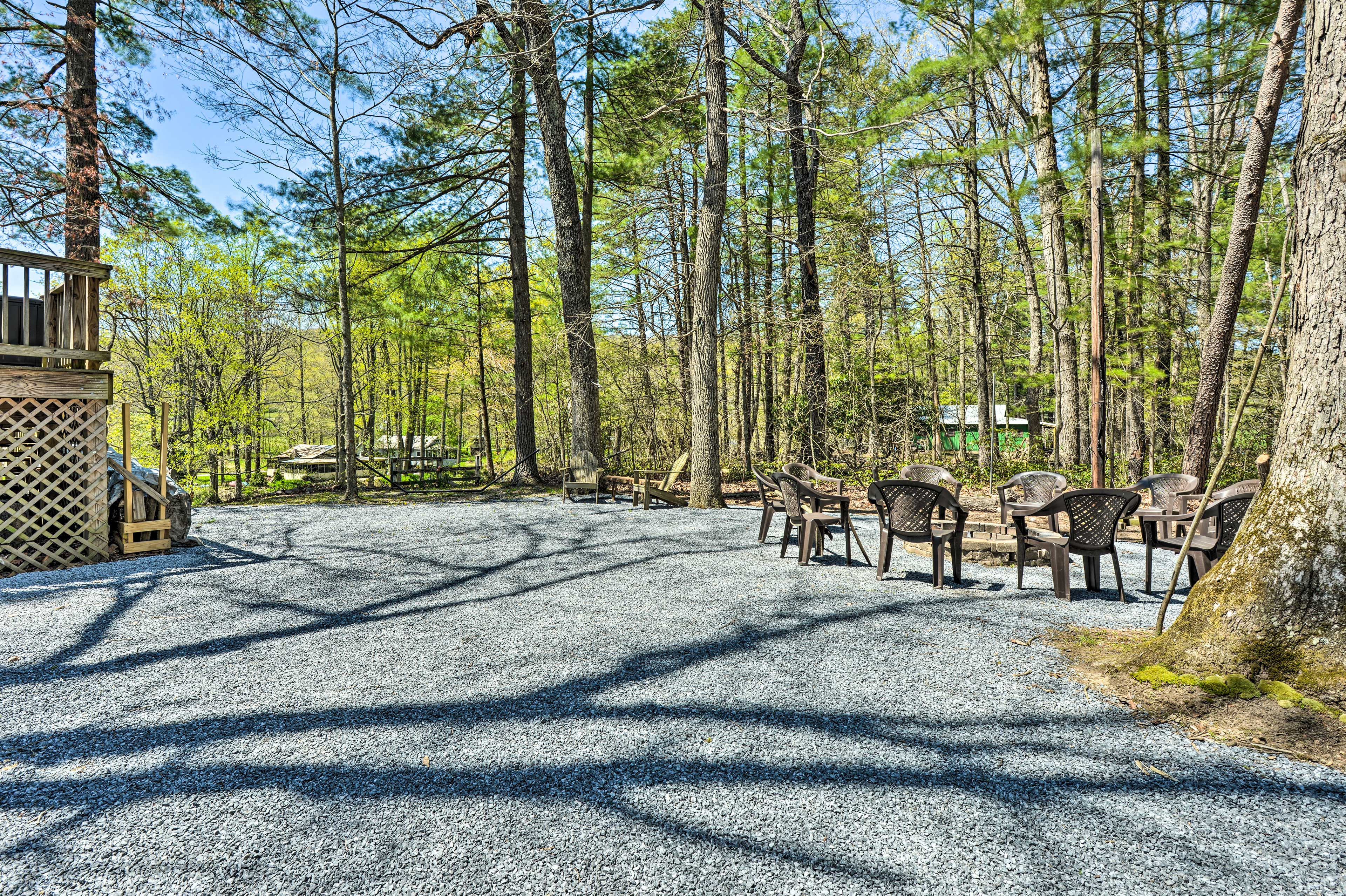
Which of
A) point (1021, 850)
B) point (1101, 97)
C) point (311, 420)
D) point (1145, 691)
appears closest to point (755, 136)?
point (1101, 97)

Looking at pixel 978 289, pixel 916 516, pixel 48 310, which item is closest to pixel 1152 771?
pixel 916 516

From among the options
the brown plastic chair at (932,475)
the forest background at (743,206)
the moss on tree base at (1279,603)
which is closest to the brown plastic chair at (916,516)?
the brown plastic chair at (932,475)

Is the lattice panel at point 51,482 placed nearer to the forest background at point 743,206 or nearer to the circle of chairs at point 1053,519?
the forest background at point 743,206

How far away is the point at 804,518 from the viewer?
5.54 metres

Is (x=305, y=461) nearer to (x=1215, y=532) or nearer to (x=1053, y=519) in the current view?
(x=1053, y=519)

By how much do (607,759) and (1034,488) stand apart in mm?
5795

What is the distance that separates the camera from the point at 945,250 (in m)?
11.5

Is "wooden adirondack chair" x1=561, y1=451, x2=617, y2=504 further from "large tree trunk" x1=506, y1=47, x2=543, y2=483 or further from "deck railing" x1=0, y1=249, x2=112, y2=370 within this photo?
"deck railing" x1=0, y1=249, x2=112, y2=370

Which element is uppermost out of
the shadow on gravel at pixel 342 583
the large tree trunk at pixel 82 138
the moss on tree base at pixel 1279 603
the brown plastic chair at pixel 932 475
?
the large tree trunk at pixel 82 138

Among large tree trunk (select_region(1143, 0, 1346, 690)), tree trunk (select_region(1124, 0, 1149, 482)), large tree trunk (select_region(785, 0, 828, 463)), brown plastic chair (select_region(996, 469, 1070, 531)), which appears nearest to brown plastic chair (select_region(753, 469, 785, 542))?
brown plastic chair (select_region(996, 469, 1070, 531))

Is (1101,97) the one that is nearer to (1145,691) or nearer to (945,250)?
(945,250)

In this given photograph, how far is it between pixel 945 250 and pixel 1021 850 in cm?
1171

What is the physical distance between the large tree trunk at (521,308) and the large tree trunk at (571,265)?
1027 mm

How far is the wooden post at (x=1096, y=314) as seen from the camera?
5.76 meters
